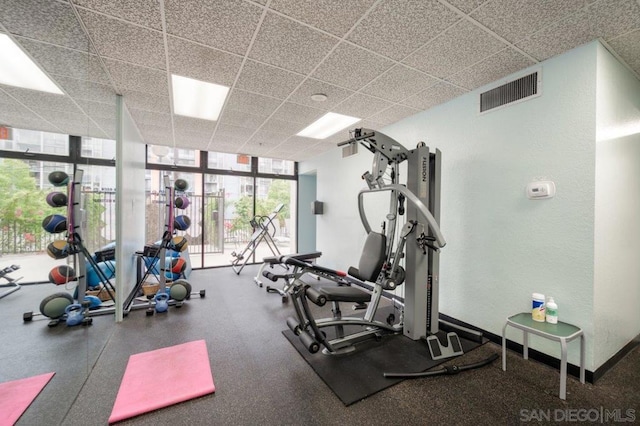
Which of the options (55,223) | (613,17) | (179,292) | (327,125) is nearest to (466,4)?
(613,17)

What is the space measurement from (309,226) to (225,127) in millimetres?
3482

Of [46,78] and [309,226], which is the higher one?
[46,78]

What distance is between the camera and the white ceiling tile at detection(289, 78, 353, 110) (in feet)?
8.82

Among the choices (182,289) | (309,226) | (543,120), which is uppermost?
(543,120)

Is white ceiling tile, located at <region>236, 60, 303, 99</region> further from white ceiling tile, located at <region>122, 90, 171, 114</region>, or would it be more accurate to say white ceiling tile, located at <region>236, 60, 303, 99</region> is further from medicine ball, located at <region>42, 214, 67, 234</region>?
medicine ball, located at <region>42, 214, 67, 234</region>

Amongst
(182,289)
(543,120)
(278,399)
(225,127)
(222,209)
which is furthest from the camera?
(222,209)

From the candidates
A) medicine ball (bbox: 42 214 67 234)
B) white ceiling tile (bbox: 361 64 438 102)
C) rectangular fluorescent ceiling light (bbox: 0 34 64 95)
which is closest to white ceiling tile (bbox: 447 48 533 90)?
white ceiling tile (bbox: 361 64 438 102)

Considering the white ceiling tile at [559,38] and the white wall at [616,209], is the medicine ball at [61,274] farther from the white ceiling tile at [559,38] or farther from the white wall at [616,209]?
the white wall at [616,209]

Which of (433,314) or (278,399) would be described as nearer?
(278,399)

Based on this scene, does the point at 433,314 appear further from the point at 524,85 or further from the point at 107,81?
the point at 107,81

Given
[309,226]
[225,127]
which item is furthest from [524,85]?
[309,226]

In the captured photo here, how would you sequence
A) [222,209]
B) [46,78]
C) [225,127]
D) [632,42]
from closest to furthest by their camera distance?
1. [632,42]
2. [46,78]
3. [225,127]
4. [222,209]

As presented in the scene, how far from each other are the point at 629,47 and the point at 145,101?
474 cm

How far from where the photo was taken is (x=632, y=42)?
195 cm
